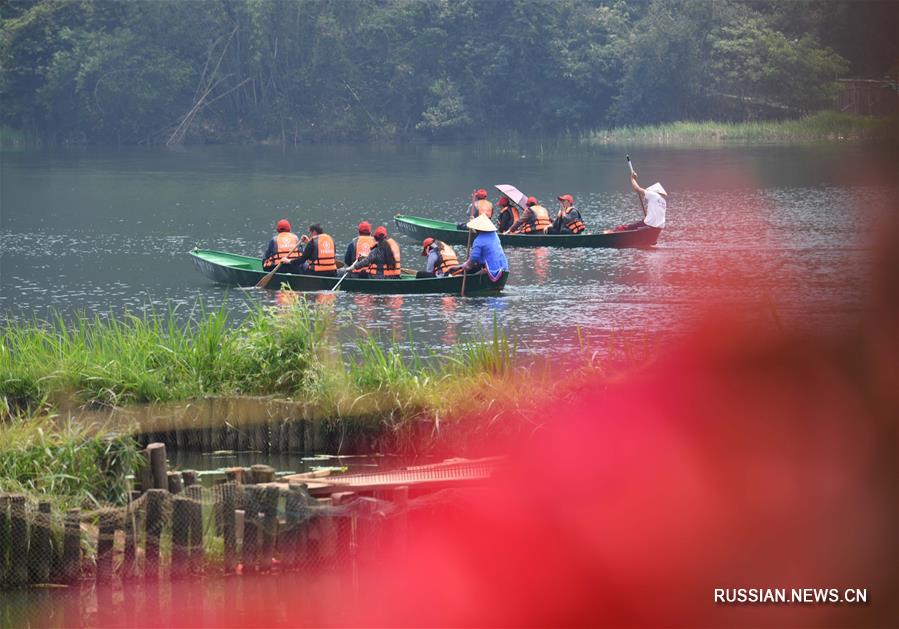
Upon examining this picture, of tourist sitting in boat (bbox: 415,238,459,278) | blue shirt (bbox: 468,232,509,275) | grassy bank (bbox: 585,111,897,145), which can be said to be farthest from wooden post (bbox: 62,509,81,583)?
grassy bank (bbox: 585,111,897,145)

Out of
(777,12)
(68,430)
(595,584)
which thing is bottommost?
(595,584)

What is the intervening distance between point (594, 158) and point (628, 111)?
14.4m

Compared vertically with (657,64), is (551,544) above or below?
below

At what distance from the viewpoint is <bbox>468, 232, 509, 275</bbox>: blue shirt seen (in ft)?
90.3

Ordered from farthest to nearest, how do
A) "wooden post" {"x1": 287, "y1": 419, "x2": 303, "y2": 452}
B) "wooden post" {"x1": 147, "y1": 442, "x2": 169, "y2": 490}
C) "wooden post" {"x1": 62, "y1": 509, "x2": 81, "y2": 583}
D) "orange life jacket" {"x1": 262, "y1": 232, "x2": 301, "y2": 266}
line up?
"orange life jacket" {"x1": 262, "y1": 232, "x2": 301, "y2": 266}
"wooden post" {"x1": 287, "y1": 419, "x2": 303, "y2": 452}
"wooden post" {"x1": 147, "y1": 442, "x2": 169, "y2": 490}
"wooden post" {"x1": 62, "y1": 509, "x2": 81, "y2": 583}

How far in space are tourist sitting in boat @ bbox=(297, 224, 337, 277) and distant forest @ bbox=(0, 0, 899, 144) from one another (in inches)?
2178

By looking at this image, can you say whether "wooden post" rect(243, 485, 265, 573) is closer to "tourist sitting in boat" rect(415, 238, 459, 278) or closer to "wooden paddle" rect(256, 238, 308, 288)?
"tourist sitting in boat" rect(415, 238, 459, 278)

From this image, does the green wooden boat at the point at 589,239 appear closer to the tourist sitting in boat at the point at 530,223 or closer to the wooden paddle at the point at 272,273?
the tourist sitting in boat at the point at 530,223

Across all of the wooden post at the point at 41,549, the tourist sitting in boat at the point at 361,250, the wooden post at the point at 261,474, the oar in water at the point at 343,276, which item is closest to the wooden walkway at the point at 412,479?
the wooden post at the point at 261,474

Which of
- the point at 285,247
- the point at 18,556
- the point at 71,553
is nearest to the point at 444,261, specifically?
the point at 285,247

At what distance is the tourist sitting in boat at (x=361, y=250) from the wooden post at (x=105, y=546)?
1589 centimetres

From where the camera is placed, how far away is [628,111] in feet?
277

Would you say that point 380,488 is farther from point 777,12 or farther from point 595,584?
point 777,12

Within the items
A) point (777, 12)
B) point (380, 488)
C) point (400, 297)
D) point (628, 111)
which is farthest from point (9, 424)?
point (628, 111)
